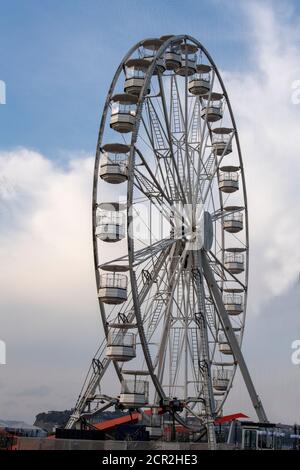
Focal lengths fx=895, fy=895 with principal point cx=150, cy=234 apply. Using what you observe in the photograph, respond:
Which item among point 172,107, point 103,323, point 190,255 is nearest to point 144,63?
point 172,107

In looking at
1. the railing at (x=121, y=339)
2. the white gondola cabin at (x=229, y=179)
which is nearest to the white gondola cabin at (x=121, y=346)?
the railing at (x=121, y=339)

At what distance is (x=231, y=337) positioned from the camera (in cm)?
5881

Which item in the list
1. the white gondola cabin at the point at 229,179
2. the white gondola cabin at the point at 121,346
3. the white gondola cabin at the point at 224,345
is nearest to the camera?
the white gondola cabin at the point at 121,346

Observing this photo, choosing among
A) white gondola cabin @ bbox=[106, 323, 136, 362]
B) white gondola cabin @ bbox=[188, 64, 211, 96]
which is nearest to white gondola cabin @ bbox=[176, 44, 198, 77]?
white gondola cabin @ bbox=[188, 64, 211, 96]

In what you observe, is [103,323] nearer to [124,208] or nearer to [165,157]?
[124,208]

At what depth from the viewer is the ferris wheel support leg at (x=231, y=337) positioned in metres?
56.7

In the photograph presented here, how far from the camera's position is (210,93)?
6156 cm

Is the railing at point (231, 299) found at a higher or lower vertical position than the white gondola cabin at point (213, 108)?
lower

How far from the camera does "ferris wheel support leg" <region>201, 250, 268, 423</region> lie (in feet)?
186

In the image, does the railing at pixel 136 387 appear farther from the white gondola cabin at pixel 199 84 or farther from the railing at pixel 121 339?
the white gondola cabin at pixel 199 84

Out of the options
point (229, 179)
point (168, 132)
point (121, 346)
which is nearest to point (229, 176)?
point (229, 179)

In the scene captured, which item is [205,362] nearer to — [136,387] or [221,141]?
[136,387]
